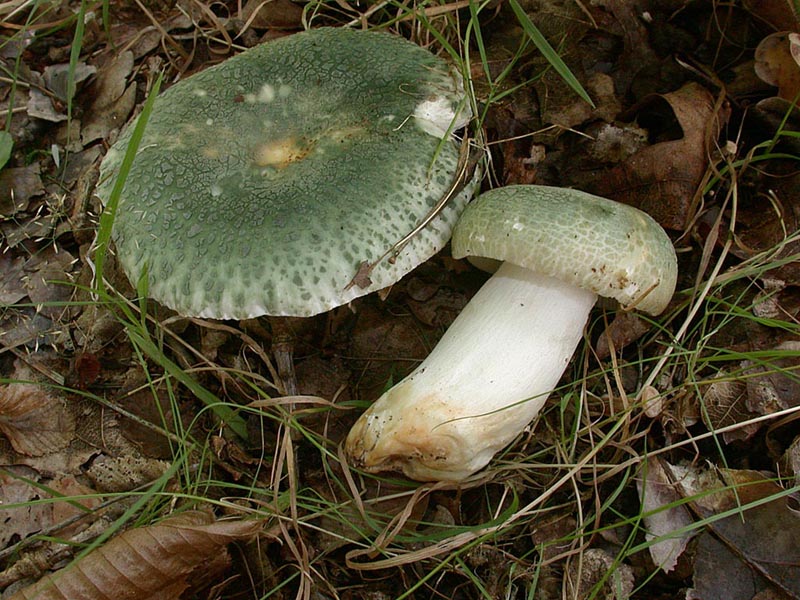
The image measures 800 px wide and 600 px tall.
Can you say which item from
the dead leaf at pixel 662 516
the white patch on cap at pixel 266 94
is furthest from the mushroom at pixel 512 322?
the white patch on cap at pixel 266 94

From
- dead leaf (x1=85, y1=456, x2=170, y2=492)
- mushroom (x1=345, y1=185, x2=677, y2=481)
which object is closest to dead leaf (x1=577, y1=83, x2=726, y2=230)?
mushroom (x1=345, y1=185, x2=677, y2=481)

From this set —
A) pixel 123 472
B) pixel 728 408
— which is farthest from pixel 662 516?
pixel 123 472

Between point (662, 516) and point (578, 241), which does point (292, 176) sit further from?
point (662, 516)

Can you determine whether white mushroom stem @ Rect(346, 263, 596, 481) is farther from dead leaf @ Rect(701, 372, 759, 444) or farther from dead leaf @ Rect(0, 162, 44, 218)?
dead leaf @ Rect(0, 162, 44, 218)

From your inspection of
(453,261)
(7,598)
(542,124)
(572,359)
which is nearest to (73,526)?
(7,598)

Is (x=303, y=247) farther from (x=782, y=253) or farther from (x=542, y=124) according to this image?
(x=782, y=253)
